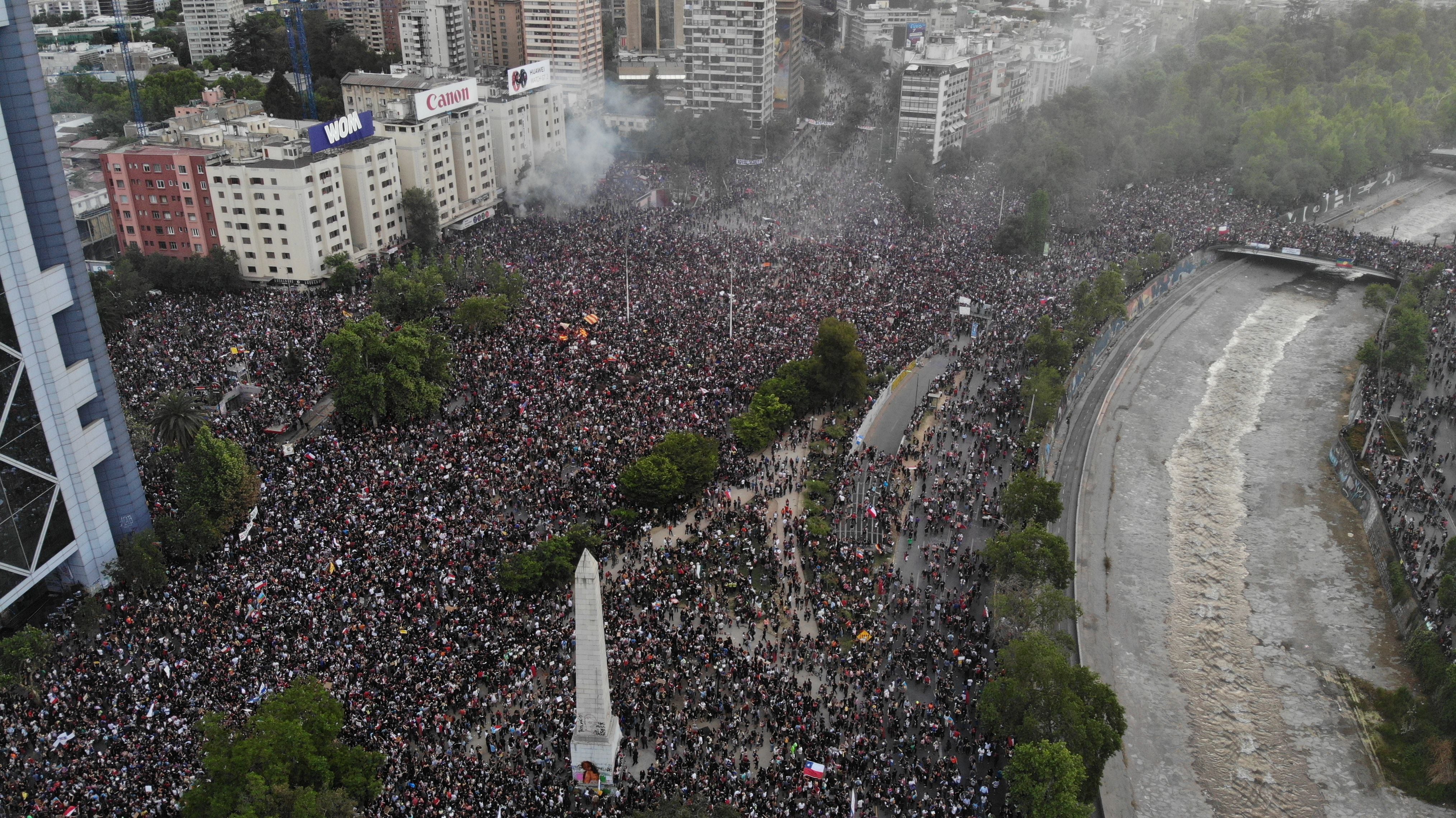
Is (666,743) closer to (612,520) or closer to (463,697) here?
(463,697)

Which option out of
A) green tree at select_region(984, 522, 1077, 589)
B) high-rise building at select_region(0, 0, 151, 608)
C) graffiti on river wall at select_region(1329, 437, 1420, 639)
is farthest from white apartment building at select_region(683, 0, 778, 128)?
high-rise building at select_region(0, 0, 151, 608)

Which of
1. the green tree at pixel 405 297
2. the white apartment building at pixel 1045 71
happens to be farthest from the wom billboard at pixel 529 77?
the white apartment building at pixel 1045 71

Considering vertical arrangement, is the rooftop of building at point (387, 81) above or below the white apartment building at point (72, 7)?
below

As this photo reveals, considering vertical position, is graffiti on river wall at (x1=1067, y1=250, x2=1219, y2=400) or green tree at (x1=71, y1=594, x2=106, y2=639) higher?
green tree at (x1=71, y1=594, x2=106, y2=639)

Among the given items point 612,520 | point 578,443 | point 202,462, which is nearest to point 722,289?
point 578,443

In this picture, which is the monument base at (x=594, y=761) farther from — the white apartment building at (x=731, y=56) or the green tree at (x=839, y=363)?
the white apartment building at (x=731, y=56)

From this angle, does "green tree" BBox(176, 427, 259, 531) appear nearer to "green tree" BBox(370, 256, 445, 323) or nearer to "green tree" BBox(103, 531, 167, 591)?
"green tree" BBox(103, 531, 167, 591)
